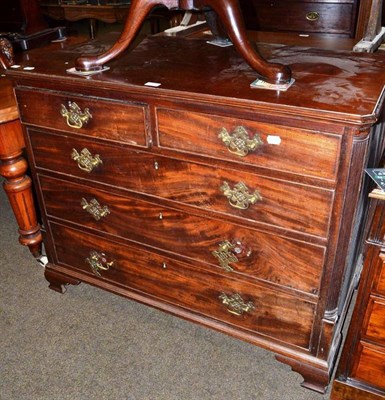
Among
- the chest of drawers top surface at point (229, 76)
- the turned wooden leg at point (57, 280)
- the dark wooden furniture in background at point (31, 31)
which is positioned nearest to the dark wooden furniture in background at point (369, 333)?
the chest of drawers top surface at point (229, 76)

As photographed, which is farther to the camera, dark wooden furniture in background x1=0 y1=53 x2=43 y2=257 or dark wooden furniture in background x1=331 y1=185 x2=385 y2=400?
dark wooden furniture in background x1=0 y1=53 x2=43 y2=257

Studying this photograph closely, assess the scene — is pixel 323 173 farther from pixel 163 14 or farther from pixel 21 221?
pixel 163 14

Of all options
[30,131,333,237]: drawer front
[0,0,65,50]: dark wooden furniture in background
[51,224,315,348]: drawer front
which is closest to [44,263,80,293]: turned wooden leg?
[51,224,315,348]: drawer front

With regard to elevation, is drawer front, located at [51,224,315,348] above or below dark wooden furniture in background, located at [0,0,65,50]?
below

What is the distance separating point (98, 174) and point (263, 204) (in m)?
0.56

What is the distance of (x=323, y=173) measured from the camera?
1.05m

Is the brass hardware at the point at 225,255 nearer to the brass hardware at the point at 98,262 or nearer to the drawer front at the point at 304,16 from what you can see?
the brass hardware at the point at 98,262

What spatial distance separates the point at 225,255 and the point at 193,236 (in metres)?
0.12

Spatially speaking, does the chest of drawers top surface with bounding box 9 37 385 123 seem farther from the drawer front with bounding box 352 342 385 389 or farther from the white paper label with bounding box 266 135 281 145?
the drawer front with bounding box 352 342 385 389

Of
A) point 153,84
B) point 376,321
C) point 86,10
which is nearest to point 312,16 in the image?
point 153,84

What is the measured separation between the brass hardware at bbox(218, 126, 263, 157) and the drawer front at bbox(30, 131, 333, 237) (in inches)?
2.8

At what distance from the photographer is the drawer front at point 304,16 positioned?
228cm

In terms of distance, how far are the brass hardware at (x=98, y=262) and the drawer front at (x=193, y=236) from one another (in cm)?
12

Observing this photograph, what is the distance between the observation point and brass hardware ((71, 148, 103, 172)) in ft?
4.56
